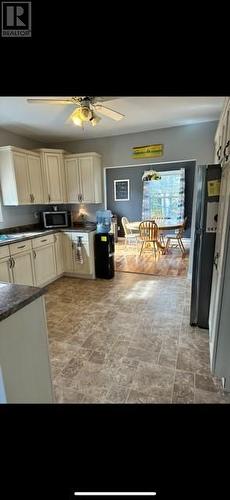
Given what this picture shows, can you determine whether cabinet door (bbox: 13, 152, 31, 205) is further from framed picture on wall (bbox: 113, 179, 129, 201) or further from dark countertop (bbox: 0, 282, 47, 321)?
framed picture on wall (bbox: 113, 179, 129, 201)

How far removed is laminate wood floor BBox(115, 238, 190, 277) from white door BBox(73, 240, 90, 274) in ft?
2.69

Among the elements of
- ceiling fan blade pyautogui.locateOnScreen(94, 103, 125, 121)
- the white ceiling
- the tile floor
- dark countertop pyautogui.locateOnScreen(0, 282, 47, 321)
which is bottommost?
the tile floor

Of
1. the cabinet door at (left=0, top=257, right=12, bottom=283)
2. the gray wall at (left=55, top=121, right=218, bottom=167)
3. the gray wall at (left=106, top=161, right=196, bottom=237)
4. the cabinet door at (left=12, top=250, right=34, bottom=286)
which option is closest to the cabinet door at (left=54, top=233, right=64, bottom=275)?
the cabinet door at (left=12, top=250, right=34, bottom=286)

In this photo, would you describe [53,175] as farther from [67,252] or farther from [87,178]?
[67,252]

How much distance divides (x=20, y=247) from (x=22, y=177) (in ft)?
3.92

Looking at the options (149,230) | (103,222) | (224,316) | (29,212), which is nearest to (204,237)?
(224,316)

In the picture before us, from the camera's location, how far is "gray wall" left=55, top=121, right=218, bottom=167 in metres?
3.64

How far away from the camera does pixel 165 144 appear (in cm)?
389

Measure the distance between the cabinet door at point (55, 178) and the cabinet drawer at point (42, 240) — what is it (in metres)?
0.75

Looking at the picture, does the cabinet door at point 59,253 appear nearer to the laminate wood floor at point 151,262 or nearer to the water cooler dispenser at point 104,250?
the water cooler dispenser at point 104,250

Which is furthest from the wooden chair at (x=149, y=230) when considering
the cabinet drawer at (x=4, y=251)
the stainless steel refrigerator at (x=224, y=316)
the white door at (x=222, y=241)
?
the stainless steel refrigerator at (x=224, y=316)

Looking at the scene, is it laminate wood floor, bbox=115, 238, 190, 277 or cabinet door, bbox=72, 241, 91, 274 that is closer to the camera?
cabinet door, bbox=72, 241, 91, 274
